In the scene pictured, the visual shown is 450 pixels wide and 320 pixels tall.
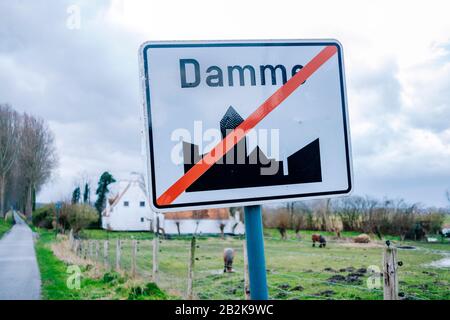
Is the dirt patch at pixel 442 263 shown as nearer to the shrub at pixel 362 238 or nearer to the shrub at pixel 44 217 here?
the shrub at pixel 362 238

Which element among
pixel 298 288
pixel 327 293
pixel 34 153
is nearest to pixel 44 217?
pixel 34 153

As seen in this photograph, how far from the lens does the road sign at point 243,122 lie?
1.09 metres

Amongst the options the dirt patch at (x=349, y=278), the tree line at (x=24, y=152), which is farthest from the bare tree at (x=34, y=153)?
the dirt patch at (x=349, y=278)

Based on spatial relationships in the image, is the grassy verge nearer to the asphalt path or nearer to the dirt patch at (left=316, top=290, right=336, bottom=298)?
the asphalt path

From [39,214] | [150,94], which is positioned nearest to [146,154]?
[150,94]

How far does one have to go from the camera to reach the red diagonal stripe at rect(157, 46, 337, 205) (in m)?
1.09

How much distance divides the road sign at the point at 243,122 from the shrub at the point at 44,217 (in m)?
38.1

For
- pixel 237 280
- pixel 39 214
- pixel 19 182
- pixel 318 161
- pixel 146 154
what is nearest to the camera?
pixel 146 154

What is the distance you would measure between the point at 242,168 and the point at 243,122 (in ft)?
0.47

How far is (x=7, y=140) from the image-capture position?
132ft

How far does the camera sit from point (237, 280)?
32.1 ft
